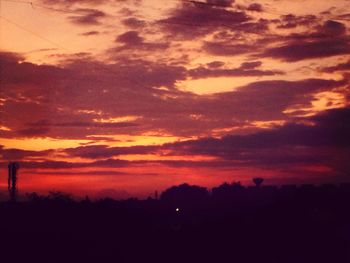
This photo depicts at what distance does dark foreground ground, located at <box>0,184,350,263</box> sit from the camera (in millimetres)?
29578

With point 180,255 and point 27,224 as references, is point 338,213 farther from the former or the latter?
Result: point 27,224

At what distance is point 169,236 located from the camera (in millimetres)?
34312

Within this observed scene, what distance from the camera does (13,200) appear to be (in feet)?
170

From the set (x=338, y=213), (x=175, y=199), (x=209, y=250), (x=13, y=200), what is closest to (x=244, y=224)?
(x=209, y=250)

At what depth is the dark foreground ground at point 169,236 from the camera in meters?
29.6

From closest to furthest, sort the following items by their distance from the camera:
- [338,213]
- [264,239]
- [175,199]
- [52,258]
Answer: [52,258], [264,239], [338,213], [175,199]

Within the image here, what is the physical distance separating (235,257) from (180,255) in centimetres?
370

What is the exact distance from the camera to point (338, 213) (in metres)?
40.0

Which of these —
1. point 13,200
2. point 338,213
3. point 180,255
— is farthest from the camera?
point 13,200

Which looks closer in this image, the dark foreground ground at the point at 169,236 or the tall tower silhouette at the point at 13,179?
the dark foreground ground at the point at 169,236

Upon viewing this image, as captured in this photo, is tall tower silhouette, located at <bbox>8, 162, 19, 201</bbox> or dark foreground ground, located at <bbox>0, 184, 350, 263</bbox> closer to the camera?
dark foreground ground, located at <bbox>0, 184, 350, 263</bbox>

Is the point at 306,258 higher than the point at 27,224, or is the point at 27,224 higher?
the point at 27,224

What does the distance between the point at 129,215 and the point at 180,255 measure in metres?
11.3

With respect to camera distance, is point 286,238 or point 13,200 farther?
point 13,200
